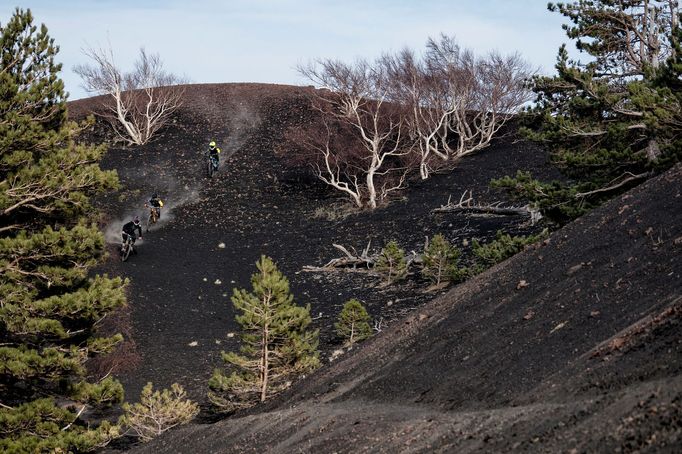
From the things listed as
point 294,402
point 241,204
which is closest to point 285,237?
point 241,204

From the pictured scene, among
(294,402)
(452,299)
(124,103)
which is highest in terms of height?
(124,103)

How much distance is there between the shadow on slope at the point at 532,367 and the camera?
298 inches

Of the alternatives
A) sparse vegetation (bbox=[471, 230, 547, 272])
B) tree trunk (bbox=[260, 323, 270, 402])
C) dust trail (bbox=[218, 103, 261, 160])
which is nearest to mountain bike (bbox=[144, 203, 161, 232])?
dust trail (bbox=[218, 103, 261, 160])

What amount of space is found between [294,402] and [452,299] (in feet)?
12.6

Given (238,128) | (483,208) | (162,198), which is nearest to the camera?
(483,208)

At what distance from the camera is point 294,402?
15234 mm

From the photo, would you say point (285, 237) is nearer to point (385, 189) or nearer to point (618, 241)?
point (385, 189)

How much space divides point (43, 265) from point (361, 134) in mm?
28983

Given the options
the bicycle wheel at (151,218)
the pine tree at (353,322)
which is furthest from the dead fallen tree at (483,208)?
the bicycle wheel at (151,218)

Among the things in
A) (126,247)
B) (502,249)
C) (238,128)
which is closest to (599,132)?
(502,249)

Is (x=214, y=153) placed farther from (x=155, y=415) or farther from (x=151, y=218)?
(x=155, y=415)

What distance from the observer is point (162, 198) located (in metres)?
44.6

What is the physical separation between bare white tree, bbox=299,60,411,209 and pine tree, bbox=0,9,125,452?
24.4m

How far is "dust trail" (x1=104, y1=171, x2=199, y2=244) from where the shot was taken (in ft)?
128
